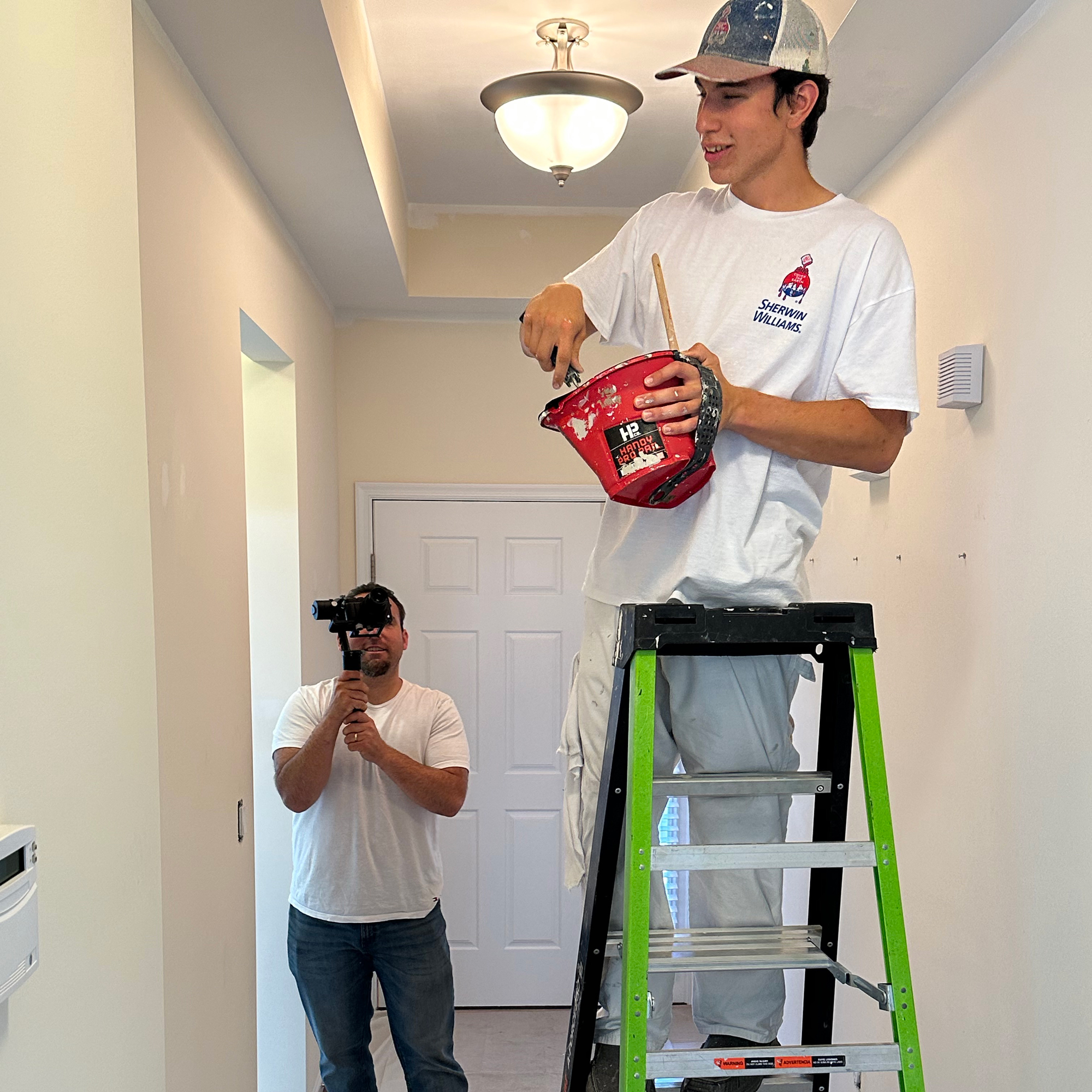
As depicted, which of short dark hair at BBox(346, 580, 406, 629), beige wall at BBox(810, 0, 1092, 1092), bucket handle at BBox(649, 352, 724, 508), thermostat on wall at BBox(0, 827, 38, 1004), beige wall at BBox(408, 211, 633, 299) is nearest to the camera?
thermostat on wall at BBox(0, 827, 38, 1004)

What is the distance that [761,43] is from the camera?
1.21 meters

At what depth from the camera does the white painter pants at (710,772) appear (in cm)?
129

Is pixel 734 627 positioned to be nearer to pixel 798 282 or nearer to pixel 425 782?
pixel 798 282

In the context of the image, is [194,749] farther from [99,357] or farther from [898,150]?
[898,150]

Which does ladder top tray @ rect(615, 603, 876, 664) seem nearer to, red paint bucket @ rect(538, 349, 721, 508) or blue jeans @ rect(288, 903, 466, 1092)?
red paint bucket @ rect(538, 349, 721, 508)

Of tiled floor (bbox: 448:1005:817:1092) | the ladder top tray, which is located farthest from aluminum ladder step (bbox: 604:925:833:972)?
tiled floor (bbox: 448:1005:817:1092)

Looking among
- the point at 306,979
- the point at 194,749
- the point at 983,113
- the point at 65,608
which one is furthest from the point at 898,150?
the point at 306,979

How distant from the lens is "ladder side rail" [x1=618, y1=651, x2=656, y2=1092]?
1.14m

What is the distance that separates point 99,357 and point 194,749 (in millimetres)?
1141

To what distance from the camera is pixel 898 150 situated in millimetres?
2301

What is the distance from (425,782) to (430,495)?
5.65ft

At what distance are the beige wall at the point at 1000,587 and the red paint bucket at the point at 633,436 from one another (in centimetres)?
70

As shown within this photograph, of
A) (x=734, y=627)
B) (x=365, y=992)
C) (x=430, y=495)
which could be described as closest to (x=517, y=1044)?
(x=365, y=992)

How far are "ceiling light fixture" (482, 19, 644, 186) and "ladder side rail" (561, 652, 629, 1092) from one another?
5.09 feet
